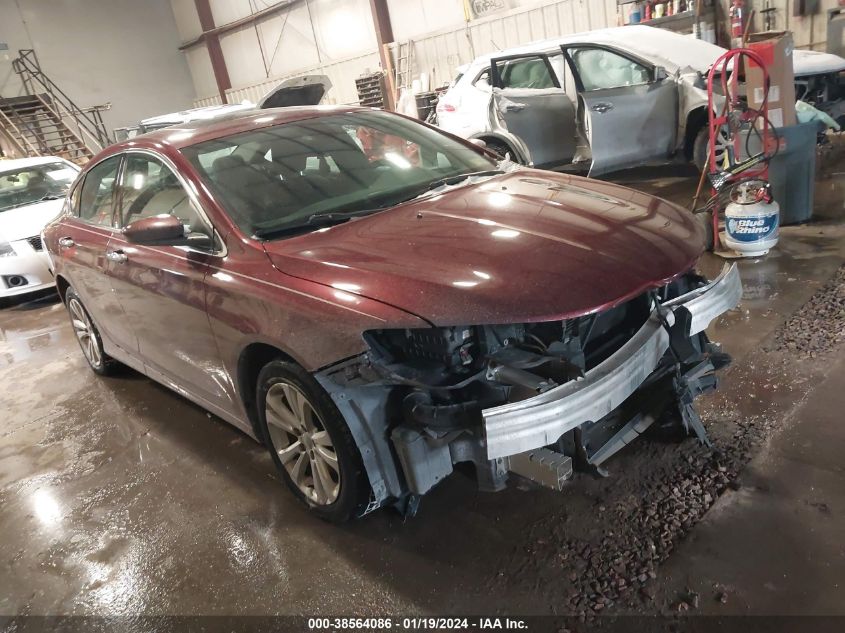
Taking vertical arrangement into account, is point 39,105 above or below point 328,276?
above

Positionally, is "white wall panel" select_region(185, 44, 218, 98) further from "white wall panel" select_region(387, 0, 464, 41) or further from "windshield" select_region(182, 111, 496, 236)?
"windshield" select_region(182, 111, 496, 236)

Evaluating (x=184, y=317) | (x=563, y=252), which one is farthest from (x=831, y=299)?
(x=184, y=317)

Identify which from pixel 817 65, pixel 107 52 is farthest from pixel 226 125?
pixel 107 52

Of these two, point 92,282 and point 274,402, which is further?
point 92,282

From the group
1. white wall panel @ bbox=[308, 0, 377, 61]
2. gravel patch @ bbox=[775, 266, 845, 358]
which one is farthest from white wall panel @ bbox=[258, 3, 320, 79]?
gravel patch @ bbox=[775, 266, 845, 358]

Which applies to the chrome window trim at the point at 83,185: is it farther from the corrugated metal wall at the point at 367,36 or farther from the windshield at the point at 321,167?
the corrugated metal wall at the point at 367,36

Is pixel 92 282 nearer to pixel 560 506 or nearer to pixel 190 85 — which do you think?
pixel 560 506

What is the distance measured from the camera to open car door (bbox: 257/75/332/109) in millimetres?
7328

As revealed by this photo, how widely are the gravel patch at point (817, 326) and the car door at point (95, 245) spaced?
11.4ft

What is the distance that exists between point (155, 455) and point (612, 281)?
2.55 m

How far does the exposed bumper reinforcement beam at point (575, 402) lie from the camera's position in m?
1.82

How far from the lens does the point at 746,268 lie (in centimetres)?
433

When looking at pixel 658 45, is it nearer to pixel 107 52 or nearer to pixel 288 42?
pixel 288 42

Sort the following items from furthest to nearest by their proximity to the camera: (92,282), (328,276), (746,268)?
(746,268), (92,282), (328,276)
